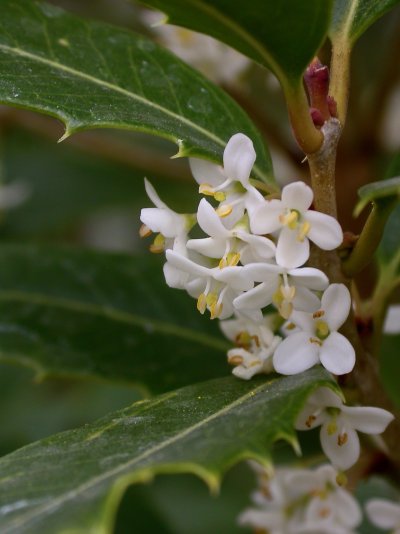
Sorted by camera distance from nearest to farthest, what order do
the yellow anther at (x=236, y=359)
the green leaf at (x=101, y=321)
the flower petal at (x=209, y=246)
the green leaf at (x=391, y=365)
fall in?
1. the flower petal at (x=209, y=246)
2. the yellow anther at (x=236, y=359)
3. the green leaf at (x=101, y=321)
4. the green leaf at (x=391, y=365)

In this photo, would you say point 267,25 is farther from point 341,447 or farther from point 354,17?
point 341,447

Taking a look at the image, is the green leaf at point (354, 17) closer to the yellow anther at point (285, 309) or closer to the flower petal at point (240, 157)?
the flower petal at point (240, 157)

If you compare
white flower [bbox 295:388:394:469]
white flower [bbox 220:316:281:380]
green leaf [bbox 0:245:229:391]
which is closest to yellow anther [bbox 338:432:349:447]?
white flower [bbox 295:388:394:469]

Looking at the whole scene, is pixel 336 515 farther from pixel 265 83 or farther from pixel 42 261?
pixel 265 83

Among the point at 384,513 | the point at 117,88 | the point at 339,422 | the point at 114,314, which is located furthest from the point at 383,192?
the point at 114,314

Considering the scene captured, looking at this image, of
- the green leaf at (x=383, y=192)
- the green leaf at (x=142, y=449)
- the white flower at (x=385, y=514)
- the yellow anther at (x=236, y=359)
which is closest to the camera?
the green leaf at (x=142, y=449)

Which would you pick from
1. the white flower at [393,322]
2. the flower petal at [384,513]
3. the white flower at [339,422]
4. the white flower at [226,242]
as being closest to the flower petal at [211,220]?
the white flower at [226,242]

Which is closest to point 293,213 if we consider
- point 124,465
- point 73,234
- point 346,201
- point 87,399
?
point 124,465
